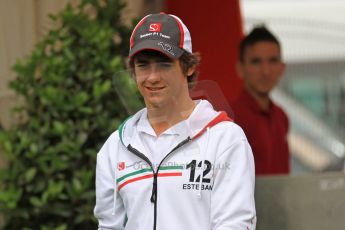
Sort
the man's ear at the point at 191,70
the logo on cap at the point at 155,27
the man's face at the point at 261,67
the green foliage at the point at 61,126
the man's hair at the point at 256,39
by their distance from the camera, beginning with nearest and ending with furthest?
the logo on cap at the point at 155,27, the man's ear at the point at 191,70, the green foliage at the point at 61,126, the man's face at the point at 261,67, the man's hair at the point at 256,39

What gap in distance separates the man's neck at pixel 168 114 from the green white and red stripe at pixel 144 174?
18cm

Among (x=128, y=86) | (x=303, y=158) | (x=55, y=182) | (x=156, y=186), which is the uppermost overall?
(x=128, y=86)

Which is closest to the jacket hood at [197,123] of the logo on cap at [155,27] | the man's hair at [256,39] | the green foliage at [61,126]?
the logo on cap at [155,27]

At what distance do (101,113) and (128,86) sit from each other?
123cm

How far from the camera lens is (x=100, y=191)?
4.01 m

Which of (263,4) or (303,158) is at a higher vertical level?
(263,4)

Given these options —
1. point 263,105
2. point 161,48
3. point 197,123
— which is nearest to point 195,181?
point 197,123

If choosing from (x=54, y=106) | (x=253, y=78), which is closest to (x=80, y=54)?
(x=54, y=106)

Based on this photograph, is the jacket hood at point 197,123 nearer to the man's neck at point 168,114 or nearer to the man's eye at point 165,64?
the man's neck at point 168,114

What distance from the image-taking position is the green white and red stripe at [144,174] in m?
3.75

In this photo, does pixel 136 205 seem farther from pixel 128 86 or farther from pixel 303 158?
pixel 303 158

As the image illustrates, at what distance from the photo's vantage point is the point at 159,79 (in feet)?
12.4

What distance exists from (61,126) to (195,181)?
2.06 m

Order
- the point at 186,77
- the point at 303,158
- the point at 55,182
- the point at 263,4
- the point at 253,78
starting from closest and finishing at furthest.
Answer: the point at 186,77
the point at 55,182
the point at 253,78
the point at 303,158
the point at 263,4
